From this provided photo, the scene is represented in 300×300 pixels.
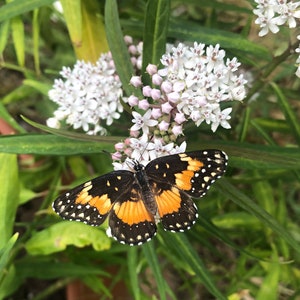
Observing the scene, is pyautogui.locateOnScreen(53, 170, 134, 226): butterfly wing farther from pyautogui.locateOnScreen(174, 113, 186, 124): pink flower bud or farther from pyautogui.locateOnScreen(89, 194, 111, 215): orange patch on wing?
pyautogui.locateOnScreen(174, 113, 186, 124): pink flower bud

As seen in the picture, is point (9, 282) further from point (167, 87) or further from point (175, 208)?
point (167, 87)

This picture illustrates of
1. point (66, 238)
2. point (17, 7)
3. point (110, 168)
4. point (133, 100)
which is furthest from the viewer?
point (110, 168)

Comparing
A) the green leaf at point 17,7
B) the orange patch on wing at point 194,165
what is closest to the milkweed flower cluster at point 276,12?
the orange patch on wing at point 194,165

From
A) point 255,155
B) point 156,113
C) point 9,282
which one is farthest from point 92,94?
point 9,282

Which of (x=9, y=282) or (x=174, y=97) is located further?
(x=9, y=282)

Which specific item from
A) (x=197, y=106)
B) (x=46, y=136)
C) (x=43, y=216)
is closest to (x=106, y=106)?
(x=46, y=136)

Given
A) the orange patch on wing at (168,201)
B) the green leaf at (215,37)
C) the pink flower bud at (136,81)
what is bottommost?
the orange patch on wing at (168,201)

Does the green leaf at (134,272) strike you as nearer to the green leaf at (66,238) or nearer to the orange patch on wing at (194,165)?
the green leaf at (66,238)
